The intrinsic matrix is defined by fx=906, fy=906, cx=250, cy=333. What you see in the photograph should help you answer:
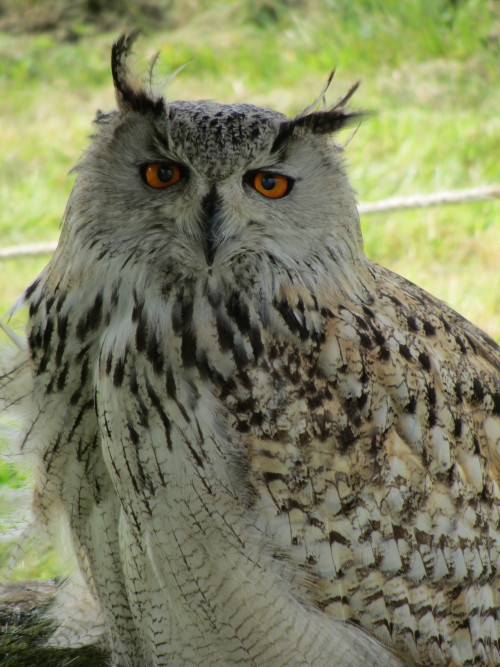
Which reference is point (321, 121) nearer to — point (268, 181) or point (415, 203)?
point (268, 181)

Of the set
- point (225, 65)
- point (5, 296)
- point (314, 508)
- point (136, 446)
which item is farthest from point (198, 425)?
point (225, 65)

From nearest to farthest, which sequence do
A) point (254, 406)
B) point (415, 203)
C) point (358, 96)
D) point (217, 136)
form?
point (217, 136)
point (254, 406)
point (415, 203)
point (358, 96)

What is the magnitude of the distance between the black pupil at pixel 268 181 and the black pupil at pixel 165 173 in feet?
0.62

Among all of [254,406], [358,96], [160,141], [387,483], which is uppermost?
[358,96]

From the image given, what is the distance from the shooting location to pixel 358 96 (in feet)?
19.9

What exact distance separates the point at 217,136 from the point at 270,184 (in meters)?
0.16

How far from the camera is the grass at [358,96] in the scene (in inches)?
186

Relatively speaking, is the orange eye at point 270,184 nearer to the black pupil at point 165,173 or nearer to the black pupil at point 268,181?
the black pupil at point 268,181

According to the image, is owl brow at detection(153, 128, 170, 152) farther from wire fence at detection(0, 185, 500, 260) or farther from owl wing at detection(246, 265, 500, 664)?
wire fence at detection(0, 185, 500, 260)

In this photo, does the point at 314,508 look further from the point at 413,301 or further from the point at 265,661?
the point at 413,301

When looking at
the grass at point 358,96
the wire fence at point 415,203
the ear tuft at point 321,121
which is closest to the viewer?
the ear tuft at point 321,121

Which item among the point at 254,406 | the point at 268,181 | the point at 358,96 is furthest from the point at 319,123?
the point at 358,96

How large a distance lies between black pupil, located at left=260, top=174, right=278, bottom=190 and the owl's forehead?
62 mm

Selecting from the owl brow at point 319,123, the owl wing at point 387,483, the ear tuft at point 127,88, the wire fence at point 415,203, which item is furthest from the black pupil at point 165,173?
the wire fence at point 415,203
